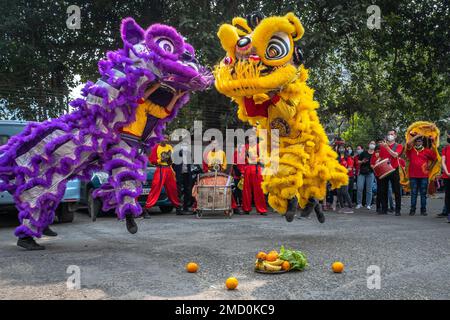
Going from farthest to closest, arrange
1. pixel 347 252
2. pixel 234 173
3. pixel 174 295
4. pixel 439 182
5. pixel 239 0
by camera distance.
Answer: pixel 439 182 → pixel 239 0 → pixel 234 173 → pixel 347 252 → pixel 174 295

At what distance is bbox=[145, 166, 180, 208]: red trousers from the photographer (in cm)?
1029

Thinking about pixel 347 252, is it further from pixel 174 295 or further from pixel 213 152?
pixel 213 152

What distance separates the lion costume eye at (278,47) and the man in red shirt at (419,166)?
18.3 feet

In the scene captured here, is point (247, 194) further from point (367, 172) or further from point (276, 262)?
point (276, 262)

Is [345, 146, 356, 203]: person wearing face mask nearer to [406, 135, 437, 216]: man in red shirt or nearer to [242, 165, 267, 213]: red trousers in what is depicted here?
[406, 135, 437, 216]: man in red shirt

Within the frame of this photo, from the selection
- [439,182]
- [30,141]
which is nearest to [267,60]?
[30,141]

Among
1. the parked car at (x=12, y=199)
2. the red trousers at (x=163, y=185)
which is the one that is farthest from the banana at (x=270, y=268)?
the red trousers at (x=163, y=185)

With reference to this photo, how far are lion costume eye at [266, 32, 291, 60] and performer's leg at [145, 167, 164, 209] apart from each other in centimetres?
509

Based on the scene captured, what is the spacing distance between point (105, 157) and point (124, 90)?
0.86 m

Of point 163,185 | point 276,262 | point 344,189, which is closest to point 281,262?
point 276,262

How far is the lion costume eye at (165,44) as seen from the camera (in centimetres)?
612

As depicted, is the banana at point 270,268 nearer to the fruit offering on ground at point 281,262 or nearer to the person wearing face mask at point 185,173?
the fruit offering on ground at point 281,262

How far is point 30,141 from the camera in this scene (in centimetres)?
600

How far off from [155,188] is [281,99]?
4845mm
